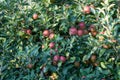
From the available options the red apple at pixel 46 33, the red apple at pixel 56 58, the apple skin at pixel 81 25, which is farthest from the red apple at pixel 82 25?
the red apple at pixel 56 58

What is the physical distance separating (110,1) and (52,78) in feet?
3.67

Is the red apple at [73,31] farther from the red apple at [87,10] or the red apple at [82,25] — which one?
the red apple at [87,10]

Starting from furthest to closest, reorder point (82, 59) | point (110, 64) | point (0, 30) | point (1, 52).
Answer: point (0, 30) → point (1, 52) → point (82, 59) → point (110, 64)

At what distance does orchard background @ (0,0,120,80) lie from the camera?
291 centimetres

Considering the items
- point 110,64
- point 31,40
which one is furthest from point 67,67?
point 31,40

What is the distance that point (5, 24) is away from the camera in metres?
3.71

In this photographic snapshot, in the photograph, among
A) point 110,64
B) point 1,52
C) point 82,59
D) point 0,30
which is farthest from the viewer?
point 0,30

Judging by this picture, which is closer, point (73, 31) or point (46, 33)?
point (73, 31)

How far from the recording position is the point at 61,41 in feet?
10.5

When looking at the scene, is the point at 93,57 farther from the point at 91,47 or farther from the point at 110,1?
the point at 110,1

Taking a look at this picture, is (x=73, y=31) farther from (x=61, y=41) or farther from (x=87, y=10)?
(x=87, y=10)

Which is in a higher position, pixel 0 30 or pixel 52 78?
pixel 0 30

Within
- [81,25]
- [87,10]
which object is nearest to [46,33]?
[81,25]

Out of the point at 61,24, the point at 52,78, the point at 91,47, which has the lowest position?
the point at 52,78
